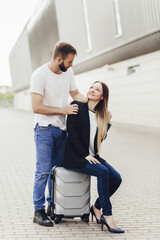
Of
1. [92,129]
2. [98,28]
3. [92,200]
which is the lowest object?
[92,200]

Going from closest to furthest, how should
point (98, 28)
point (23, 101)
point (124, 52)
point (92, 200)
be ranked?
point (92, 200) < point (124, 52) < point (98, 28) < point (23, 101)

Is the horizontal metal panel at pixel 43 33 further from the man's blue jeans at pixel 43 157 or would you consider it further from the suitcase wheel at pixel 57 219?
the suitcase wheel at pixel 57 219

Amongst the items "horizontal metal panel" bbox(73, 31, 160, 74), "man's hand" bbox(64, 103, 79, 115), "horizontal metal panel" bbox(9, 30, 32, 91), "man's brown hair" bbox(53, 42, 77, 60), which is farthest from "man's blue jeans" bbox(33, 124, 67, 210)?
"horizontal metal panel" bbox(9, 30, 32, 91)

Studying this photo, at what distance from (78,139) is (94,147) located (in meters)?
0.21

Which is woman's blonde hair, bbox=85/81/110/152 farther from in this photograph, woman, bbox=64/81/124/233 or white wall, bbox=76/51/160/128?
white wall, bbox=76/51/160/128

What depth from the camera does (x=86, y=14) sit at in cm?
2669

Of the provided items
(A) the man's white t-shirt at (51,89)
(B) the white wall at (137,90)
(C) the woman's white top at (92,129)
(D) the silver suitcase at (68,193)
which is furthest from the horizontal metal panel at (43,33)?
(D) the silver suitcase at (68,193)

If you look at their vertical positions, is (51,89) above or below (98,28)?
below

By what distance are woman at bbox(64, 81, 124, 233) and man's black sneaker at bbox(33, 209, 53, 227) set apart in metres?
0.48

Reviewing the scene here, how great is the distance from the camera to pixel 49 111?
4.25 metres

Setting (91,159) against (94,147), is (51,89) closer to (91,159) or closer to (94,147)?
(94,147)

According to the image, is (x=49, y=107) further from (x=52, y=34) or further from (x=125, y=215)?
(x=52, y=34)

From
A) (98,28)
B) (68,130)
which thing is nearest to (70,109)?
(68,130)

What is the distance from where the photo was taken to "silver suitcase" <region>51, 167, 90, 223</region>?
4.20m
